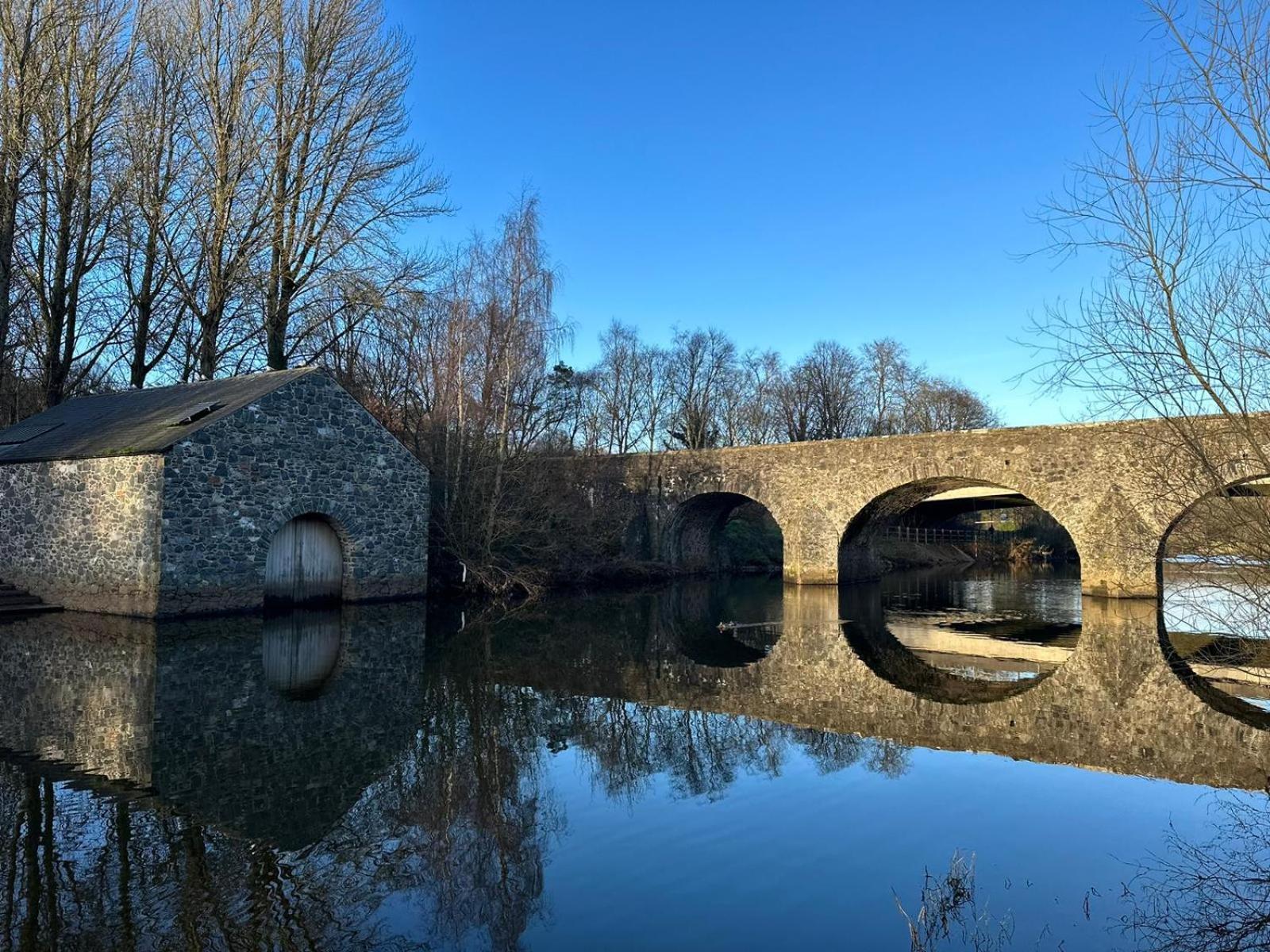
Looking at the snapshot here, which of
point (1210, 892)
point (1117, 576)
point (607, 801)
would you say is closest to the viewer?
point (1210, 892)

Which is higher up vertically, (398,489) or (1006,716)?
(398,489)

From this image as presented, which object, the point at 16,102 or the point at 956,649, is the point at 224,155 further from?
the point at 956,649

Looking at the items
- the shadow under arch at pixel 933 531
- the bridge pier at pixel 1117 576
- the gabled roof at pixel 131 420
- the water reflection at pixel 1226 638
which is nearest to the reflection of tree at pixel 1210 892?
the water reflection at pixel 1226 638

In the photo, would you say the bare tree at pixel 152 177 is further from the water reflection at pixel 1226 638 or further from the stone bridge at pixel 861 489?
the water reflection at pixel 1226 638

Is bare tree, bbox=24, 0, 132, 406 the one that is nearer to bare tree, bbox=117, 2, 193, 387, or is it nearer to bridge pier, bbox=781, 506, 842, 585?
bare tree, bbox=117, 2, 193, 387

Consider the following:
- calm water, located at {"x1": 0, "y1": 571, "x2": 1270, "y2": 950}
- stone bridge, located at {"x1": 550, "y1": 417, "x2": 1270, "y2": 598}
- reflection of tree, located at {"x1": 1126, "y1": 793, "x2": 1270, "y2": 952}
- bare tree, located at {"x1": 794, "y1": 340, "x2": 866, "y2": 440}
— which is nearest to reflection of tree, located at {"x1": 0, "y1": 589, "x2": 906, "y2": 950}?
calm water, located at {"x1": 0, "y1": 571, "x2": 1270, "y2": 950}

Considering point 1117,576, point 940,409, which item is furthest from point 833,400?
point 1117,576

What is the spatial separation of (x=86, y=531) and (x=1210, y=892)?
48.3 ft

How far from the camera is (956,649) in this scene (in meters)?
12.4

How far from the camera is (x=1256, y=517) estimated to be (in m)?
4.34

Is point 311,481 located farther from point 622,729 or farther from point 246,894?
point 246,894

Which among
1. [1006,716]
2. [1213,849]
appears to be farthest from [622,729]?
[1213,849]

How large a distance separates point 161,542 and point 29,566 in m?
3.68

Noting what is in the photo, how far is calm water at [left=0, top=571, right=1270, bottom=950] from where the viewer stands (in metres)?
3.66
